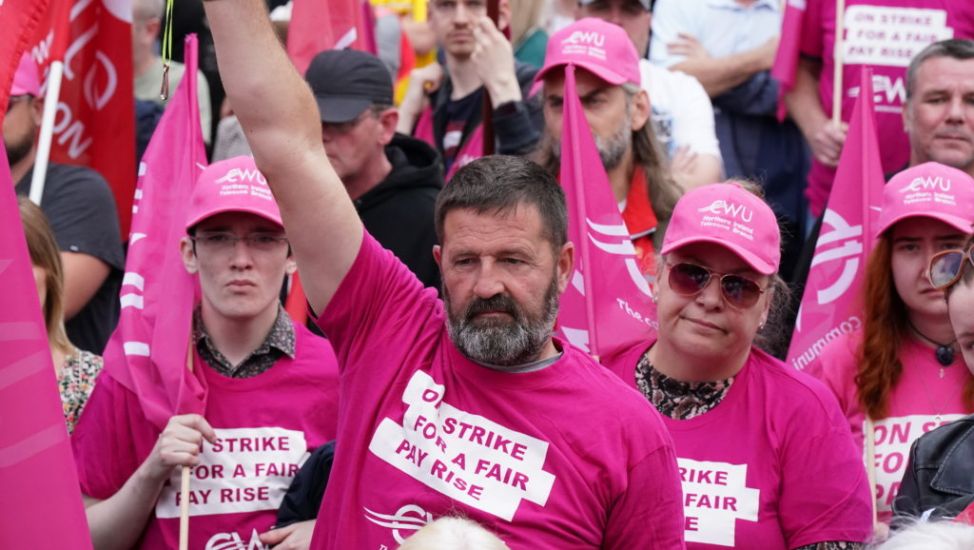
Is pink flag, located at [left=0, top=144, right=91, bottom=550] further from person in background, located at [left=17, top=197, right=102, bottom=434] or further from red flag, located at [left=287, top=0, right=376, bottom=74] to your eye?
red flag, located at [left=287, top=0, right=376, bottom=74]

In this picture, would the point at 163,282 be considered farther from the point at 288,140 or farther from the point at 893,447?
the point at 893,447

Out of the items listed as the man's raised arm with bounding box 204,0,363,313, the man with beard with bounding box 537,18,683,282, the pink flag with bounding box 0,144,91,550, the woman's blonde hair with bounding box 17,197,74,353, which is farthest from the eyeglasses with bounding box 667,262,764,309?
the woman's blonde hair with bounding box 17,197,74,353

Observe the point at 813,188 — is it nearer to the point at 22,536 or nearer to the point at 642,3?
the point at 642,3

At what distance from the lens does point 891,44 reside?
677 cm

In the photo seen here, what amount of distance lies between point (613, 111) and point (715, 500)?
7.58ft

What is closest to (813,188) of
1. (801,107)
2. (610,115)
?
(801,107)

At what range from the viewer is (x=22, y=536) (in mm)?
3318

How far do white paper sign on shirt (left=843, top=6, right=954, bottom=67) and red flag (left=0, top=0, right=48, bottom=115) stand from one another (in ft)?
13.4

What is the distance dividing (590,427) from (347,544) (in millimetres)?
592

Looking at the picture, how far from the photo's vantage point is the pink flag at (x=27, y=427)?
10.9 ft

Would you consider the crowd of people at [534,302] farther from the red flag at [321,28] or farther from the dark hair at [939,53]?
the red flag at [321,28]

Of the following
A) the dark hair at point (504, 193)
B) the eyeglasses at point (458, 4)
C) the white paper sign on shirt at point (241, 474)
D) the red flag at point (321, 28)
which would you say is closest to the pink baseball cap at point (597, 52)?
the eyeglasses at point (458, 4)

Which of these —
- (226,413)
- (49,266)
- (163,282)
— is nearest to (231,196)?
(163,282)

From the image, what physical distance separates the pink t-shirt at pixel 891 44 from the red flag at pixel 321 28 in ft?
6.65
